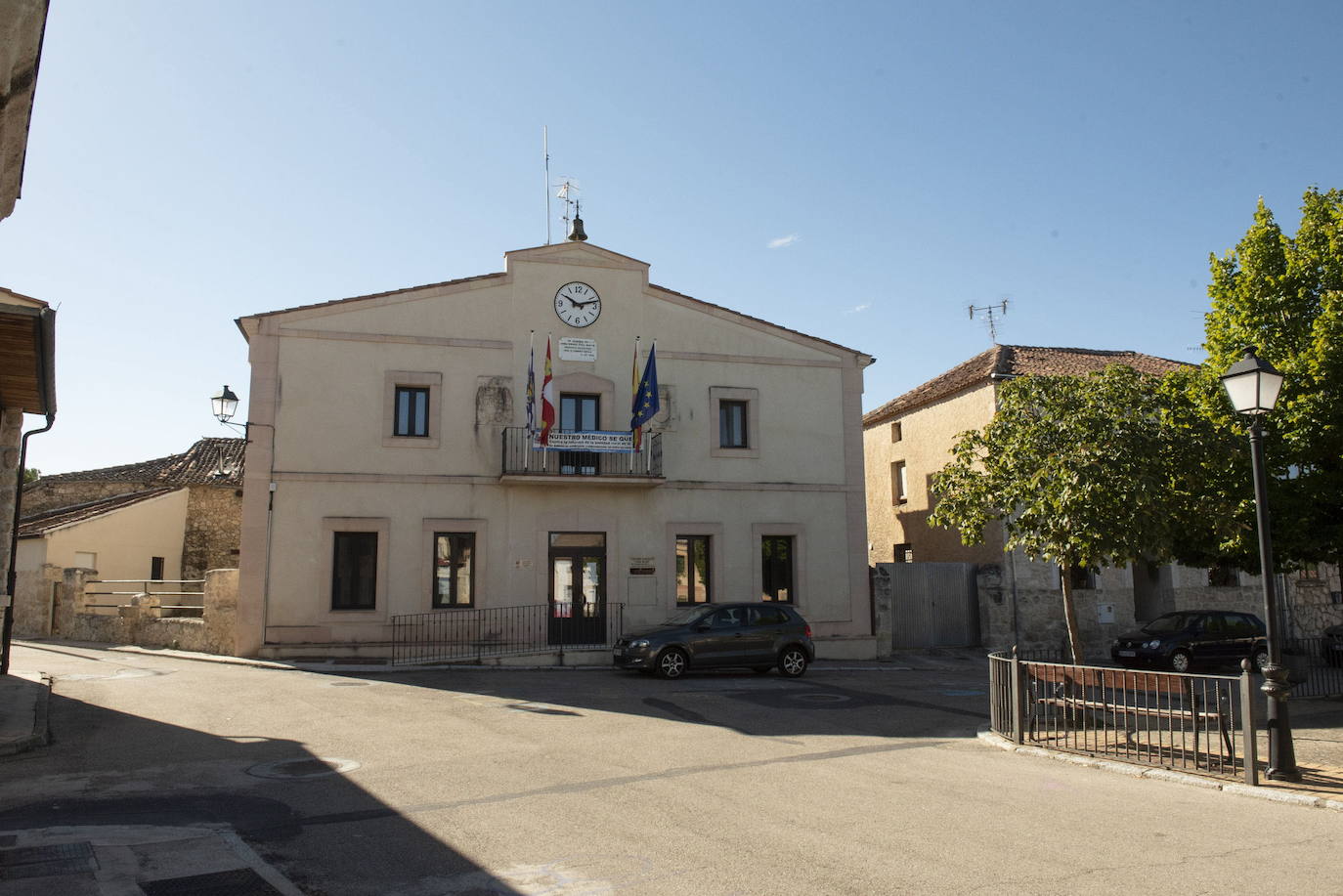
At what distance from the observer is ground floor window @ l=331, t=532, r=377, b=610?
2042 cm

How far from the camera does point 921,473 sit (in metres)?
28.7

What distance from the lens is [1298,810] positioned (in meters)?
7.99

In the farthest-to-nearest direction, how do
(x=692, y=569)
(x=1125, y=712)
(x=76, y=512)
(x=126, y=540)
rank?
(x=76, y=512), (x=126, y=540), (x=692, y=569), (x=1125, y=712)

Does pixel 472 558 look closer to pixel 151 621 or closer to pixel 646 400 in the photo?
pixel 646 400

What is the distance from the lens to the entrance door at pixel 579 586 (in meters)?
A: 21.5

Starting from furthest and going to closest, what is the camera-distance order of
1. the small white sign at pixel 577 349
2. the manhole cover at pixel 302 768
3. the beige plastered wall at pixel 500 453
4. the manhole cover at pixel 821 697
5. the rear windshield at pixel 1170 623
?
the small white sign at pixel 577 349 < the rear windshield at pixel 1170 623 < the beige plastered wall at pixel 500 453 < the manhole cover at pixel 821 697 < the manhole cover at pixel 302 768

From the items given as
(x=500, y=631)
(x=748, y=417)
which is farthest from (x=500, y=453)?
(x=748, y=417)

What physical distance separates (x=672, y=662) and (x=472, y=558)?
5.60 meters

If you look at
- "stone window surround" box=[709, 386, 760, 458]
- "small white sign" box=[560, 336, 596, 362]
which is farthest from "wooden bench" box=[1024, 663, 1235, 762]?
"small white sign" box=[560, 336, 596, 362]

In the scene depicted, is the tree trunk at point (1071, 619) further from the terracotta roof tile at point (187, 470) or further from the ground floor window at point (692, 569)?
the terracotta roof tile at point (187, 470)

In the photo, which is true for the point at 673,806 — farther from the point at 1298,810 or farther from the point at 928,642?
the point at 928,642

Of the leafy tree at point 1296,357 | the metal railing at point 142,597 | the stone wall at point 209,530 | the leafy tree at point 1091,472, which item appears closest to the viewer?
the leafy tree at point 1091,472

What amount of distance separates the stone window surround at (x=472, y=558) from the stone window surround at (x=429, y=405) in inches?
66.8

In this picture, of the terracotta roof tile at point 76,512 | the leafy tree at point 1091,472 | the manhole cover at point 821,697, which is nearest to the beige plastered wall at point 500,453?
the manhole cover at point 821,697
